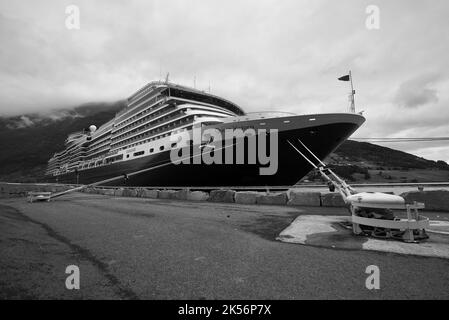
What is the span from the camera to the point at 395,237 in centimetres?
505

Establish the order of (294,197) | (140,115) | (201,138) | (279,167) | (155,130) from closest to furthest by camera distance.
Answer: (294,197) → (279,167) → (201,138) → (155,130) → (140,115)

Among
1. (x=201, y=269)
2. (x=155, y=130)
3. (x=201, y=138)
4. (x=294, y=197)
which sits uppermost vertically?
(x=155, y=130)

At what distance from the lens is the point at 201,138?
62.5 ft

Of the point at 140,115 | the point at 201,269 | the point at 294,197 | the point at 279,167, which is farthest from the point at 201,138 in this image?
the point at 201,269

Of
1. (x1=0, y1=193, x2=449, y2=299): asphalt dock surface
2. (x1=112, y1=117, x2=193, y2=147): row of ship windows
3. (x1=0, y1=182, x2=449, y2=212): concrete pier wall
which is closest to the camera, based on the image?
(x1=0, y1=193, x2=449, y2=299): asphalt dock surface

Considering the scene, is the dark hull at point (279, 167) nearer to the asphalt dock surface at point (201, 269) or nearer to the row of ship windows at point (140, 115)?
the row of ship windows at point (140, 115)

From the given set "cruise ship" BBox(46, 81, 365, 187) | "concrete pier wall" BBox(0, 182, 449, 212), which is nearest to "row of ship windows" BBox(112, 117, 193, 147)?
"cruise ship" BBox(46, 81, 365, 187)

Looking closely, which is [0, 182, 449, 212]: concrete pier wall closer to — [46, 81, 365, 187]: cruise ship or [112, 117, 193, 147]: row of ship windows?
[46, 81, 365, 187]: cruise ship

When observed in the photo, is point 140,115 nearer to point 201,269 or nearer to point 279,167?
point 279,167

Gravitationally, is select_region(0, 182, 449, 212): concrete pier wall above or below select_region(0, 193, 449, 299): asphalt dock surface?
above

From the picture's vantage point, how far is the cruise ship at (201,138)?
1680 centimetres

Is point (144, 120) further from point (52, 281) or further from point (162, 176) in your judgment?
point (52, 281)

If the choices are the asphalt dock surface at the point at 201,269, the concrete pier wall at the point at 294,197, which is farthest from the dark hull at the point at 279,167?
the asphalt dock surface at the point at 201,269

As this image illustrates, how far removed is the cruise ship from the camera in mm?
16797
